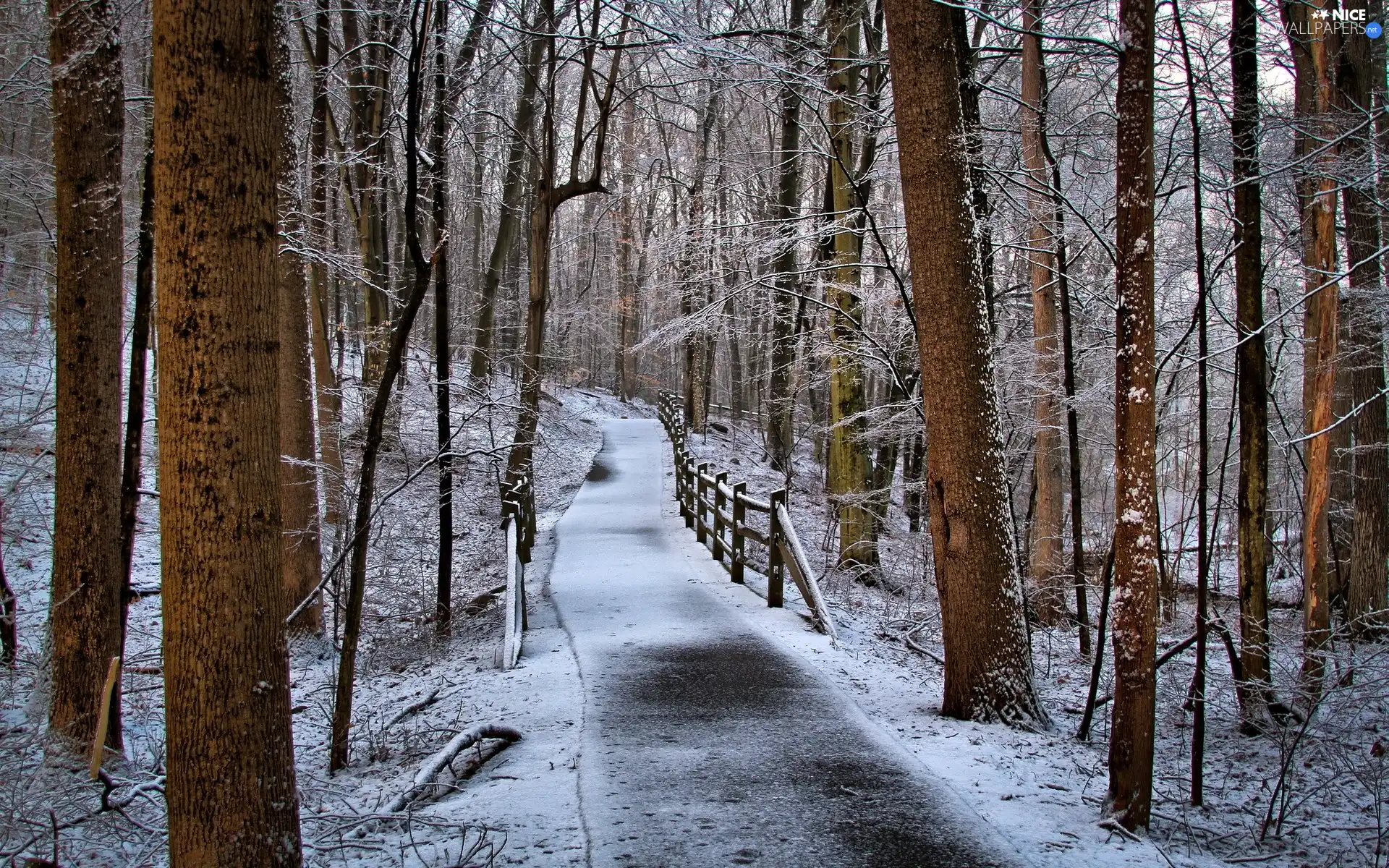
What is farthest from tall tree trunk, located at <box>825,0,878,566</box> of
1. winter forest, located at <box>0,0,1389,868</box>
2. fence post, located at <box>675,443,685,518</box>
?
fence post, located at <box>675,443,685,518</box>

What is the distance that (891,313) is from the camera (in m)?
13.1

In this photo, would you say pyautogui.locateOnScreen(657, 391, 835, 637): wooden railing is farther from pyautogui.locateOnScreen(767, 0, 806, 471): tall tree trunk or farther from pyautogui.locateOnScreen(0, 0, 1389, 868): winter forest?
pyautogui.locateOnScreen(767, 0, 806, 471): tall tree trunk

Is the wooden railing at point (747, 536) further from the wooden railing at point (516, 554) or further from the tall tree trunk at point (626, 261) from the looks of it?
the tall tree trunk at point (626, 261)

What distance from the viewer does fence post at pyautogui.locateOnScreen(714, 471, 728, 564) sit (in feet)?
39.2

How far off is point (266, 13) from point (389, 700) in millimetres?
6154

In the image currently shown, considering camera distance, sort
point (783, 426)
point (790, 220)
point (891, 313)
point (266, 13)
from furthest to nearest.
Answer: point (783, 426) < point (891, 313) < point (790, 220) < point (266, 13)

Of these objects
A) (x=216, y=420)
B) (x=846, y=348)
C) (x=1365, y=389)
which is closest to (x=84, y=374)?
(x=216, y=420)

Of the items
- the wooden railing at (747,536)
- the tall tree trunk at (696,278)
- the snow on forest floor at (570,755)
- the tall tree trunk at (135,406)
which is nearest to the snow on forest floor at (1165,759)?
the snow on forest floor at (570,755)

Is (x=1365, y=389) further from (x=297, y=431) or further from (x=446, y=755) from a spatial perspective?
(x=297, y=431)

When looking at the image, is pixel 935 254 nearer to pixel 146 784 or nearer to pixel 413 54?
pixel 413 54

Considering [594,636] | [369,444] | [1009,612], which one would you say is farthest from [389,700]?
[1009,612]

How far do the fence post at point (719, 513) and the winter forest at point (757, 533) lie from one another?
13 cm

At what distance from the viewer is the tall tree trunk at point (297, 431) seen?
9477mm

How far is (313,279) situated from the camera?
1344cm
